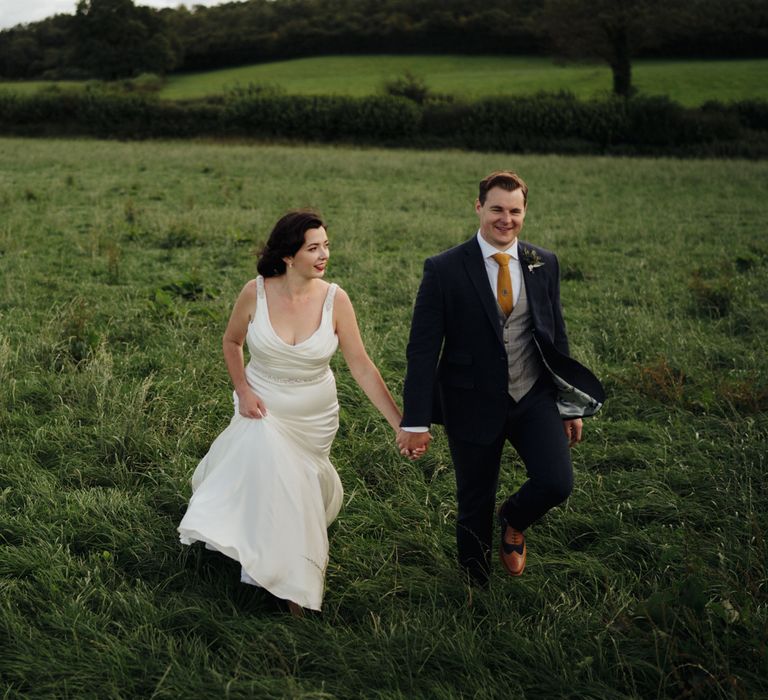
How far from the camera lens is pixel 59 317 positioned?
8.07 metres

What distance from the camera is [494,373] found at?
12.3 feet

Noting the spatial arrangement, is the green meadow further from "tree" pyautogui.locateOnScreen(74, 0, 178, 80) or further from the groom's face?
the groom's face

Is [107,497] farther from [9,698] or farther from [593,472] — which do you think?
[593,472]

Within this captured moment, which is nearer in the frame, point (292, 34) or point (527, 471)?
point (527, 471)

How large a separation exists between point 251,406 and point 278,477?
0.42m

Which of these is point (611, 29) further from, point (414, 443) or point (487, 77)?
point (414, 443)

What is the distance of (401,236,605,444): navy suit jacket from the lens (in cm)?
373

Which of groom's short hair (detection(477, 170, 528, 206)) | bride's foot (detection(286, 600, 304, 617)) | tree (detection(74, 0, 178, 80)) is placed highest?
tree (detection(74, 0, 178, 80))

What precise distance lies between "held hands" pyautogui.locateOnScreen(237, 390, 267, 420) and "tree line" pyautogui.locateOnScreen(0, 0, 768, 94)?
2248 inches

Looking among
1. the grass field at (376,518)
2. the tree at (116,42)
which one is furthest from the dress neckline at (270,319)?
the tree at (116,42)

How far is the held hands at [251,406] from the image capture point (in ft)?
12.9

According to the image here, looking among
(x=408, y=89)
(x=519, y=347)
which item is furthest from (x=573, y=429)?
(x=408, y=89)

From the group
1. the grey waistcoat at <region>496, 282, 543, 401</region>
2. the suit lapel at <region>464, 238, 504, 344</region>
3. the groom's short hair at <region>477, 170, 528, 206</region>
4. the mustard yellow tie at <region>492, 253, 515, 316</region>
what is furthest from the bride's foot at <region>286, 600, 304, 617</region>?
the groom's short hair at <region>477, 170, 528, 206</region>

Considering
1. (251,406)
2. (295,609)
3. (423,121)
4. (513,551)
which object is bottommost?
(295,609)
